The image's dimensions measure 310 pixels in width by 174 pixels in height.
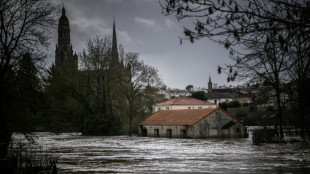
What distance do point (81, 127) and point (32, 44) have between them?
37136mm

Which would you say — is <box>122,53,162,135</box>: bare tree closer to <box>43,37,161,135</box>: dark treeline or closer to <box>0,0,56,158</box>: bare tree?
<box>43,37,161,135</box>: dark treeline

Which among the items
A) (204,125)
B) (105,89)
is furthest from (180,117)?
(105,89)

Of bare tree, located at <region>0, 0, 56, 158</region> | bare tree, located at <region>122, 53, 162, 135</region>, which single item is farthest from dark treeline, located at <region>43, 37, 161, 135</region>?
bare tree, located at <region>0, 0, 56, 158</region>

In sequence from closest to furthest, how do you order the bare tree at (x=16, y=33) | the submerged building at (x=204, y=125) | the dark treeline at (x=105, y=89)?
the bare tree at (x=16, y=33) → the submerged building at (x=204, y=125) → the dark treeline at (x=105, y=89)

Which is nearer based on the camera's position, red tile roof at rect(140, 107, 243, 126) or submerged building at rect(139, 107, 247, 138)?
submerged building at rect(139, 107, 247, 138)

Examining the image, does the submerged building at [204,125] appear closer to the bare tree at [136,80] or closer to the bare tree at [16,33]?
the bare tree at [136,80]

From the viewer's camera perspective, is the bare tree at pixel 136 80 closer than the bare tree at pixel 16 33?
No

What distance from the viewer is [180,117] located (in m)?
48.3

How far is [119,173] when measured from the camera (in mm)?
13188

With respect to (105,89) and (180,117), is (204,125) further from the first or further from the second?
(105,89)

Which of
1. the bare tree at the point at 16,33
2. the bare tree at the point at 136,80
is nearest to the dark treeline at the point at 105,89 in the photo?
the bare tree at the point at 136,80

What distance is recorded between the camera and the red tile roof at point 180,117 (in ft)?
148

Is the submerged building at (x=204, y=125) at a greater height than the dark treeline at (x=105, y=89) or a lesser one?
lesser

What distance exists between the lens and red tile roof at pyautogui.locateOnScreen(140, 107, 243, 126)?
45000 mm
